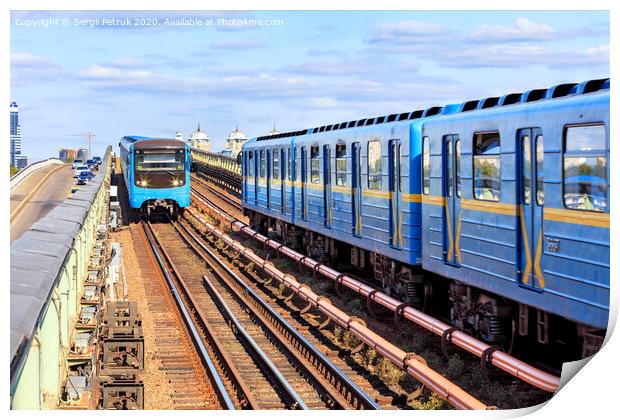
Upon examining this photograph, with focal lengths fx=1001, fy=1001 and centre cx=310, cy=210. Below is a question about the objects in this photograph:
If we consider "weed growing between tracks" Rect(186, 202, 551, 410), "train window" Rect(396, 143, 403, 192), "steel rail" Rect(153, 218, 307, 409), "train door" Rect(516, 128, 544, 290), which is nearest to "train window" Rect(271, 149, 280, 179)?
"steel rail" Rect(153, 218, 307, 409)

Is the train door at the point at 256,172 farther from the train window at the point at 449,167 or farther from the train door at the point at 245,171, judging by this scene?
the train window at the point at 449,167

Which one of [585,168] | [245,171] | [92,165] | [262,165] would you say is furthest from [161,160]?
[92,165]

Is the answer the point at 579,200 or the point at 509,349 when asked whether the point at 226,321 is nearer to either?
the point at 509,349

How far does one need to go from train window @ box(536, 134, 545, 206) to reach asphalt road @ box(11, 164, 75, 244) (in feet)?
69.6

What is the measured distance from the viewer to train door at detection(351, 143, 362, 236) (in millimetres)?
17766

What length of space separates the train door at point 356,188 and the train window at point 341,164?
0.51 metres

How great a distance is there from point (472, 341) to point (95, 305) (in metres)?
5.08

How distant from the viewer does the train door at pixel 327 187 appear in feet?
66.0

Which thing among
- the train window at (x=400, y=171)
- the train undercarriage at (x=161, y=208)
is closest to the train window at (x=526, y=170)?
the train window at (x=400, y=171)

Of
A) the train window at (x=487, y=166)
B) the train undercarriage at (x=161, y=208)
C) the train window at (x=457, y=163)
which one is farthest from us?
the train undercarriage at (x=161, y=208)

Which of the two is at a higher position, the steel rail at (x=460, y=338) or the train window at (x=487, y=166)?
the train window at (x=487, y=166)

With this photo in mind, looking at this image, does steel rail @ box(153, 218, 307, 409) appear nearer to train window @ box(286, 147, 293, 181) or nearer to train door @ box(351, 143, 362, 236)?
train door @ box(351, 143, 362, 236)

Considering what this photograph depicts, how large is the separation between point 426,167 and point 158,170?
72.7 feet

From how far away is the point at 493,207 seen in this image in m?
11.7
